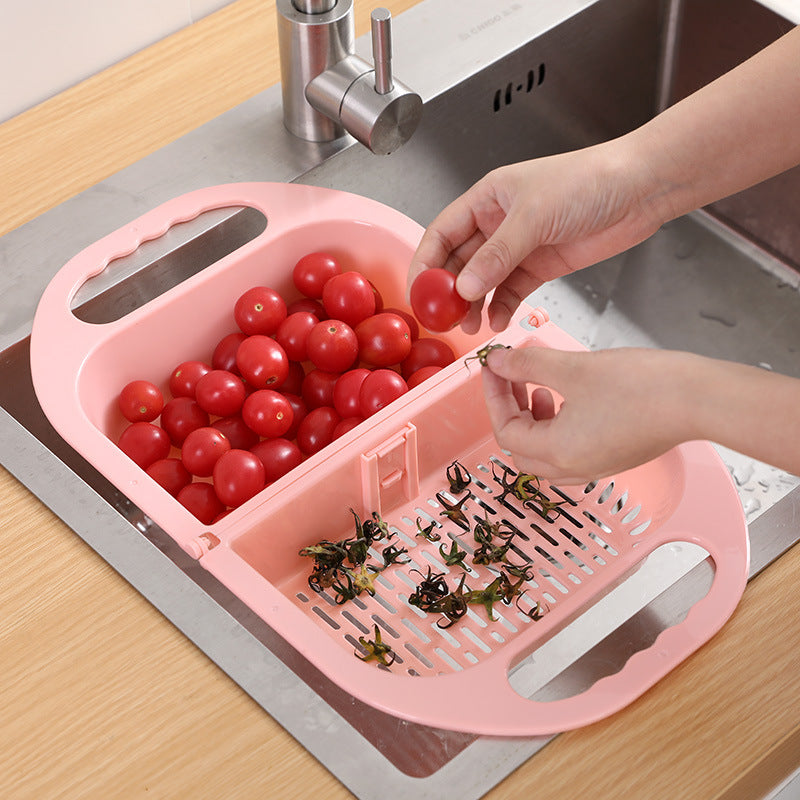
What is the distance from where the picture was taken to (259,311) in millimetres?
1231

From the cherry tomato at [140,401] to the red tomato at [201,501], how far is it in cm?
9

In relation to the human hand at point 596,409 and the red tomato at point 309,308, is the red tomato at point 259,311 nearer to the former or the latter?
the red tomato at point 309,308

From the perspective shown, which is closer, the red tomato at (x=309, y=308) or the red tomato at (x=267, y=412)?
the red tomato at (x=267, y=412)

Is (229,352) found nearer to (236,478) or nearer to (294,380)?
(294,380)

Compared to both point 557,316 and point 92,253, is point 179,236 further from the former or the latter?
point 557,316

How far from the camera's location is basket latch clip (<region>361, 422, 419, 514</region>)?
112 cm

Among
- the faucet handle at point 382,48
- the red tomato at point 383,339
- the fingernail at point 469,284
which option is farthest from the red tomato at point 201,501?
the faucet handle at point 382,48

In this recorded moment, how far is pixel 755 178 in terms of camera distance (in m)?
1.09

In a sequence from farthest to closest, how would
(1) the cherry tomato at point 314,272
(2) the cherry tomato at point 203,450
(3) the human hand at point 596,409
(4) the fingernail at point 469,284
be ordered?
(1) the cherry tomato at point 314,272 < (2) the cherry tomato at point 203,450 < (4) the fingernail at point 469,284 < (3) the human hand at point 596,409

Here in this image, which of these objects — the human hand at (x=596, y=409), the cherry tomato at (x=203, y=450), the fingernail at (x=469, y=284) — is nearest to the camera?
the human hand at (x=596, y=409)

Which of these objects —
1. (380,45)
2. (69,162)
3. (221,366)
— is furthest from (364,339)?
(69,162)

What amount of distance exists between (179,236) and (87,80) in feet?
1.00

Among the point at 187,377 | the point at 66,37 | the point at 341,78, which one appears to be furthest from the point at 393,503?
the point at 66,37

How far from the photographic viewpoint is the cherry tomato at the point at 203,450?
45.7 inches
